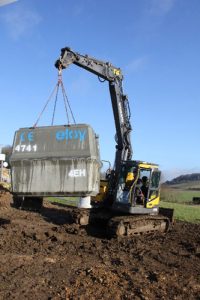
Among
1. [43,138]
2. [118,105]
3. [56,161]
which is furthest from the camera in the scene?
[118,105]

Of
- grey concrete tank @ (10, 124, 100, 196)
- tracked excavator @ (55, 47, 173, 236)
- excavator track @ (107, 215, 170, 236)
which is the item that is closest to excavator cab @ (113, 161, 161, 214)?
tracked excavator @ (55, 47, 173, 236)

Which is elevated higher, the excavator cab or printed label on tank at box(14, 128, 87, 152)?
printed label on tank at box(14, 128, 87, 152)

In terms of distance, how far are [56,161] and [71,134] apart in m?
0.66

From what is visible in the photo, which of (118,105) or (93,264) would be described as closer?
(93,264)

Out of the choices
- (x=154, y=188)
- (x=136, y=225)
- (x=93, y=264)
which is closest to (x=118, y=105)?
(x=154, y=188)

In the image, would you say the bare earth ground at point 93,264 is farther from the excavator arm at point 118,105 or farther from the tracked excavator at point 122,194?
the excavator arm at point 118,105

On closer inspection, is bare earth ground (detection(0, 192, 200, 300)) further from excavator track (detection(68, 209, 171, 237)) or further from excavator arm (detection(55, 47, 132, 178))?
excavator arm (detection(55, 47, 132, 178))

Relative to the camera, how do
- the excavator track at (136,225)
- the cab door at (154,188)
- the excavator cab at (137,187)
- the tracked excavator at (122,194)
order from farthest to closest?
the cab door at (154,188)
the excavator cab at (137,187)
the tracked excavator at (122,194)
the excavator track at (136,225)

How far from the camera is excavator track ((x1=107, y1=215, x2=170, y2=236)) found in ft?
52.0

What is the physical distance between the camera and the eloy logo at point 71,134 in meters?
9.77

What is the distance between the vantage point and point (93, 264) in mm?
10914

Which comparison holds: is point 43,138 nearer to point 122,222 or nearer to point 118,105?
point 122,222

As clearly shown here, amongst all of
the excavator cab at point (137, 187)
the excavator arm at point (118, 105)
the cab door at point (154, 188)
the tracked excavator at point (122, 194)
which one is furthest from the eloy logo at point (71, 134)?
the excavator arm at point (118, 105)

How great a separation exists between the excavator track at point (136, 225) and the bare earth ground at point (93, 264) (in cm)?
41
